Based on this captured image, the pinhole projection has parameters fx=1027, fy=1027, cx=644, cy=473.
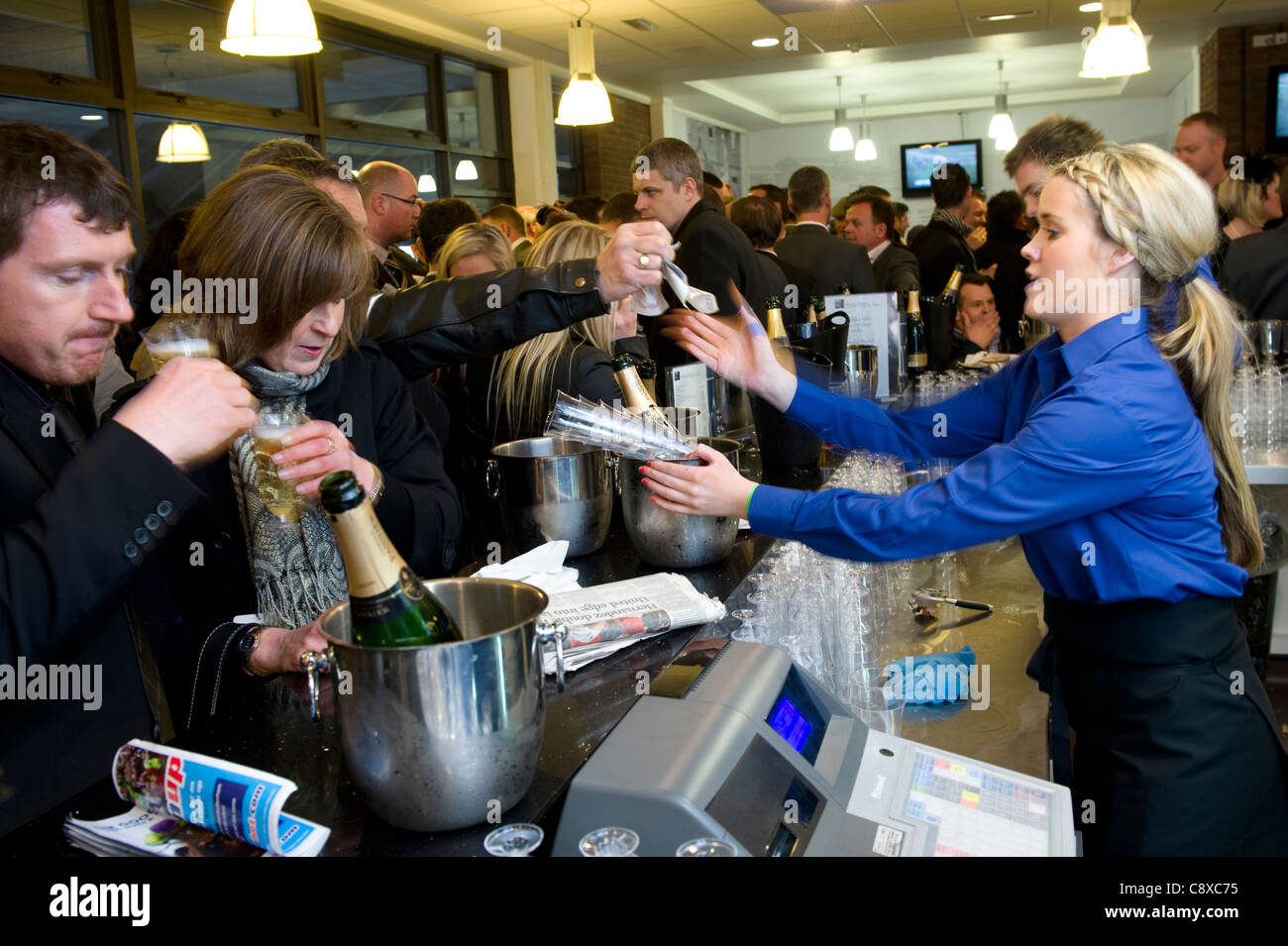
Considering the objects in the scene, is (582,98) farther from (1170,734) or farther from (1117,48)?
(1170,734)

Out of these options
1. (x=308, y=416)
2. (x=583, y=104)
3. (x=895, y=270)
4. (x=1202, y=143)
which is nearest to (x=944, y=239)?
(x=895, y=270)

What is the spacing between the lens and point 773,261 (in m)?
5.61

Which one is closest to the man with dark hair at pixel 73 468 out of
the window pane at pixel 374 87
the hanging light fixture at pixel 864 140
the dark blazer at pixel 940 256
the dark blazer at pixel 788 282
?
the dark blazer at pixel 788 282

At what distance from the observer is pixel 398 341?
7.14ft

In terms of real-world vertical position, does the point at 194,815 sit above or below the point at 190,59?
below

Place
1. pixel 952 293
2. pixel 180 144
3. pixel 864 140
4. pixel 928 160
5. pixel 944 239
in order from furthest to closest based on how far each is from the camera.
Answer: pixel 928 160 < pixel 864 140 < pixel 944 239 < pixel 180 144 < pixel 952 293

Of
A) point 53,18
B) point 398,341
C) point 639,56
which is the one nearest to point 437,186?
point 639,56

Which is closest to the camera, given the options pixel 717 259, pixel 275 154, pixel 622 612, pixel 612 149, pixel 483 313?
pixel 622 612

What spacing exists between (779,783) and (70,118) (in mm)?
5482

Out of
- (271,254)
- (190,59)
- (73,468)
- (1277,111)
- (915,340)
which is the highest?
(1277,111)

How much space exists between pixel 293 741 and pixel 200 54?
5.75 metres

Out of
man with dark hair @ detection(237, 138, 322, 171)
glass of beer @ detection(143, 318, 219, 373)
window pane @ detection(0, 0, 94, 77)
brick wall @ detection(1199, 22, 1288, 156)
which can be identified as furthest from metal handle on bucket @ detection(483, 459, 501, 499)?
brick wall @ detection(1199, 22, 1288, 156)

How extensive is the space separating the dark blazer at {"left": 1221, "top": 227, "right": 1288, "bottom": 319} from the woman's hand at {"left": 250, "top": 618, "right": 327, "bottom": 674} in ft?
12.6

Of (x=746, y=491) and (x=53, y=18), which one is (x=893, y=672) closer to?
(x=746, y=491)
